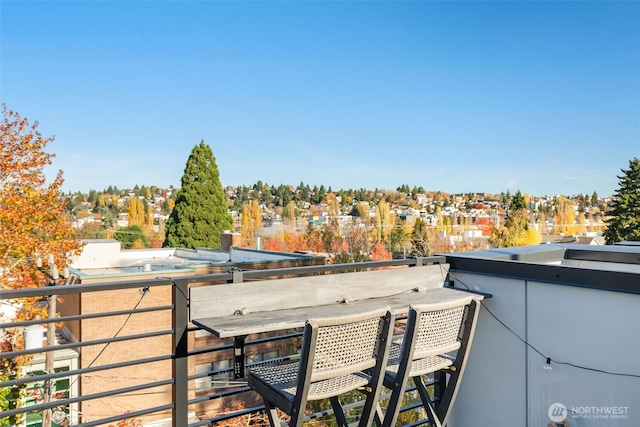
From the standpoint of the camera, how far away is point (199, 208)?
21.9 m

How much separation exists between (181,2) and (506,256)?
51.5 ft

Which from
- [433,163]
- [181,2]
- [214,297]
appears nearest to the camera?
[214,297]

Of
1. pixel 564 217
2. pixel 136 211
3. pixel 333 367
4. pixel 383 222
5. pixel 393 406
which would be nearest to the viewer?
pixel 333 367

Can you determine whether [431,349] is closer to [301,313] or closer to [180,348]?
[301,313]

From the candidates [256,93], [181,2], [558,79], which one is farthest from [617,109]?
[181,2]

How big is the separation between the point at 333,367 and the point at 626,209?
25.1m

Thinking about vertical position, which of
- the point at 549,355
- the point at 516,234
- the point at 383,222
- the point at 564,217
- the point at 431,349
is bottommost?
the point at 516,234

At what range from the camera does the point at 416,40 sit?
18.5 meters

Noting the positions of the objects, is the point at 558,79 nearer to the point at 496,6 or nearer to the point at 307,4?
the point at 496,6

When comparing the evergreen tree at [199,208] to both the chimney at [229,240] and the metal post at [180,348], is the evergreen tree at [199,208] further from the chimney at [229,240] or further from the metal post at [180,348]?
the metal post at [180,348]

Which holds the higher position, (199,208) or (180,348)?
(199,208)

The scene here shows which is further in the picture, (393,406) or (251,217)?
A: (251,217)

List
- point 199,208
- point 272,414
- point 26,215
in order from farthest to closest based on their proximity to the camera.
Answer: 1. point 199,208
2. point 26,215
3. point 272,414

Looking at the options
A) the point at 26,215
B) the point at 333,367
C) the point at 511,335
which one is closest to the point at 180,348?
the point at 333,367
